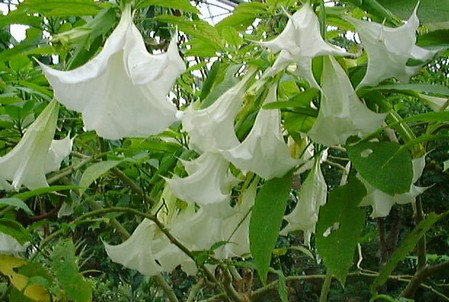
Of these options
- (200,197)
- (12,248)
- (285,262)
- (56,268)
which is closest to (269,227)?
(200,197)

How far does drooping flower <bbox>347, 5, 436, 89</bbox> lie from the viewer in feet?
1.50

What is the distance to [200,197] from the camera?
575mm

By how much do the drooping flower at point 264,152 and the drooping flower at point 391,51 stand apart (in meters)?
0.09

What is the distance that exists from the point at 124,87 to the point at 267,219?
152mm

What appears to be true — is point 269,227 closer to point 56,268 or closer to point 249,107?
point 249,107

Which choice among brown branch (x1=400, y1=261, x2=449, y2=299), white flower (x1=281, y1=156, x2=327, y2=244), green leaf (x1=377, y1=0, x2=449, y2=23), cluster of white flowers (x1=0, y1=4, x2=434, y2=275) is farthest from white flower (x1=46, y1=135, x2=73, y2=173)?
brown branch (x1=400, y1=261, x2=449, y2=299)

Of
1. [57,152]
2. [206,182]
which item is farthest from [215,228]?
[57,152]

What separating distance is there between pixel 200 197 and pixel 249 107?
0.30 feet

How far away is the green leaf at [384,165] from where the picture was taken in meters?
0.49

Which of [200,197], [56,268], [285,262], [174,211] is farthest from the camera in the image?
[285,262]

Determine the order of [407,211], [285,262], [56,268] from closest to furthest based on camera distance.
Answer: [56,268] < [285,262] < [407,211]

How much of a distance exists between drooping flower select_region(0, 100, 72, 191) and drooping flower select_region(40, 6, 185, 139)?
0.10 meters

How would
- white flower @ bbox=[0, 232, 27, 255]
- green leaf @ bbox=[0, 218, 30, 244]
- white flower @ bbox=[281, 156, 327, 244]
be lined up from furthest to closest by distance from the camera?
white flower @ bbox=[0, 232, 27, 255] < green leaf @ bbox=[0, 218, 30, 244] < white flower @ bbox=[281, 156, 327, 244]

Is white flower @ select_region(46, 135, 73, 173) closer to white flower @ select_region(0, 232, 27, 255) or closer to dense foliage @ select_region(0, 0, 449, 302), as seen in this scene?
dense foliage @ select_region(0, 0, 449, 302)
